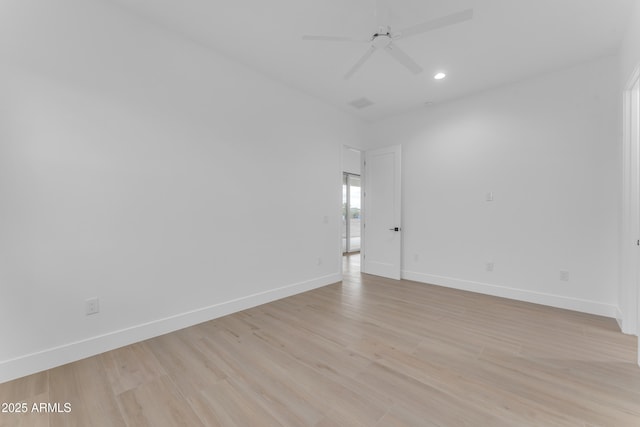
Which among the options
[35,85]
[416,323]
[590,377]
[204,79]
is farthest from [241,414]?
[204,79]

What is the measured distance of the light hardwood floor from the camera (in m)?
1.58

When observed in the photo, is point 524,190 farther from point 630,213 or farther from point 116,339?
point 116,339

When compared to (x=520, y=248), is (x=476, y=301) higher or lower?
lower

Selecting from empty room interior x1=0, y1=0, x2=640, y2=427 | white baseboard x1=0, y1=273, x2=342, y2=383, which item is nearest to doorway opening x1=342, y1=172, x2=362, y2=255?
empty room interior x1=0, y1=0, x2=640, y2=427

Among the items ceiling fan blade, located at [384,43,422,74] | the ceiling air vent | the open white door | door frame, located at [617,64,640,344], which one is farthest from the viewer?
the open white door

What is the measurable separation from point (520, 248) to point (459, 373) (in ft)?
7.87

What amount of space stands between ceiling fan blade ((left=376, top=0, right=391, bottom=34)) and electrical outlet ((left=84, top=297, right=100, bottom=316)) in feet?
10.6

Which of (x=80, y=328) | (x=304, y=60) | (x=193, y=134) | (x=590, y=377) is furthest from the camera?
(x=304, y=60)

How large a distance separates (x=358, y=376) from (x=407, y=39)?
3101 millimetres

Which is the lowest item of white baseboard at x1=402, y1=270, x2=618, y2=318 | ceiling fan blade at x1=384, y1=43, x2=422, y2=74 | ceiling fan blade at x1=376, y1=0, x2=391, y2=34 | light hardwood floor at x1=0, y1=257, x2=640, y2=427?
light hardwood floor at x1=0, y1=257, x2=640, y2=427

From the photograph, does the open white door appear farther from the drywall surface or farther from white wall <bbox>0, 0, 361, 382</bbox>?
the drywall surface

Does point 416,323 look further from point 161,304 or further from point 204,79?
point 204,79

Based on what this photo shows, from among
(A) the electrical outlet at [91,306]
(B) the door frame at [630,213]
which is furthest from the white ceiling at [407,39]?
(A) the electrical outlet at [91,306]

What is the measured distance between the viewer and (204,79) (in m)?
2.90
